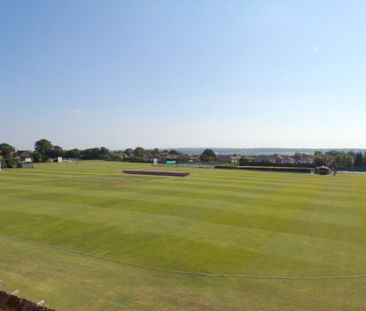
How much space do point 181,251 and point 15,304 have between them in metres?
7.05

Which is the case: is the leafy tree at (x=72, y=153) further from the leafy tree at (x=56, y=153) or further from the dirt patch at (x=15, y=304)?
the dirt patch at (x=15, y=304)

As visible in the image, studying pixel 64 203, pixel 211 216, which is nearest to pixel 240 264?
pixel 211 216

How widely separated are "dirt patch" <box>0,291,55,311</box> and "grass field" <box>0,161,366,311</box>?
1.60m

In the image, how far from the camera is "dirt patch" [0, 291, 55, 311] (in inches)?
260

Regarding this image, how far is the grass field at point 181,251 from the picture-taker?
897 cm

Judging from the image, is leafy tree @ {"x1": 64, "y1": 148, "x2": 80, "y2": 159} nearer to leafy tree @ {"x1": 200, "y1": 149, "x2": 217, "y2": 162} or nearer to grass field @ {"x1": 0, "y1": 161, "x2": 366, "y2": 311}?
leafy tree @ {"x1": 200, "y1": 149, "x2": 217, "y2": 162}

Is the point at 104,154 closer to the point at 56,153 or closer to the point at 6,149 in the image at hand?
the point at 56,153

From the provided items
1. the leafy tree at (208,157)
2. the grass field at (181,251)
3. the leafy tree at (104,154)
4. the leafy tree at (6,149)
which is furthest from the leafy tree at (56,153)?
the grass field at (181,251)

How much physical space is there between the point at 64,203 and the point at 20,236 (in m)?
7.42

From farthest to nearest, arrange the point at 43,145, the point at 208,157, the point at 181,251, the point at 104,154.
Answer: the point at 43,145 < the point at 208,157 < the point at 104,154 < the point at 181,251

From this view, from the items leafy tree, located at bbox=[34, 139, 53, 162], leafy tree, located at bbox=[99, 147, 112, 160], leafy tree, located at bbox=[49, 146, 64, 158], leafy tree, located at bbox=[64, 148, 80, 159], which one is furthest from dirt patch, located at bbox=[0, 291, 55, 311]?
leafy tree, located at bbox=[34, 139, 53, 162]

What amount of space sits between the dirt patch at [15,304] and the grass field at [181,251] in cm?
160

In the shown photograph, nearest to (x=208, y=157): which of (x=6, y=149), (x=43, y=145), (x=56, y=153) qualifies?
(x=56, y=153)

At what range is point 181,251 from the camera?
12852mm
